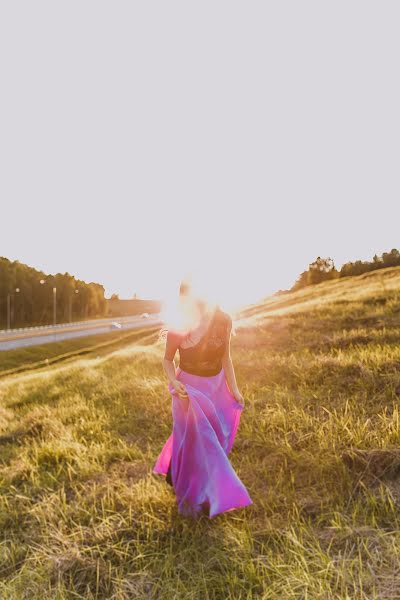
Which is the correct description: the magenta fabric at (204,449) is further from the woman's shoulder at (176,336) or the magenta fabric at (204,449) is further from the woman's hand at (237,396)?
the woman's shoulder at (176,336)

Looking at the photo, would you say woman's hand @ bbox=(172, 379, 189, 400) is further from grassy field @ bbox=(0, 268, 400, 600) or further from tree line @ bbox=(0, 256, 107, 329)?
tree line @ bbox=(0, 256, 107, 329)

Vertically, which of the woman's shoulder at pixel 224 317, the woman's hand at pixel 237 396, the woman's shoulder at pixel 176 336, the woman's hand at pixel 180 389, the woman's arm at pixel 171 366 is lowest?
the woman's hand at pixel 237 396

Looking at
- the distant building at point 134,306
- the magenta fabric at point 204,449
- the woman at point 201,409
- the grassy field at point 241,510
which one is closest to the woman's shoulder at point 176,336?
the woman at point 201,409

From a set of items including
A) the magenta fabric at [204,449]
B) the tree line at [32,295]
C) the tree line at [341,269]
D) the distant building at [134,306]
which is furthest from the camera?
the distant building at [134,306]

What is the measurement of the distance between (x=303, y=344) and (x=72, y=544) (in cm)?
639

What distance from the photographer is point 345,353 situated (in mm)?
7949

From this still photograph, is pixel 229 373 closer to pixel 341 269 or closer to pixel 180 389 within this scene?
pixel 180 389

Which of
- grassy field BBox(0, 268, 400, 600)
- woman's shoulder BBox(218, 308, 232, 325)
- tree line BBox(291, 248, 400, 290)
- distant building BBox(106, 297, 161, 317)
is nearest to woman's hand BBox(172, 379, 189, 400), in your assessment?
woman's shoulder BBox(218, 308, 232, 325)

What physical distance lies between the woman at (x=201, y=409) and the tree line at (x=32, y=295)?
73009 mm

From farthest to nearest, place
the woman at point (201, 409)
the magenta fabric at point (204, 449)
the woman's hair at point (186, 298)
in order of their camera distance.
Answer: the woman's hair at point (186, 298), the woman at point (201, 409), the magenta fabric at point (204, 449)

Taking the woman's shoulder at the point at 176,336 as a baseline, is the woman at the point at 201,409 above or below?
below

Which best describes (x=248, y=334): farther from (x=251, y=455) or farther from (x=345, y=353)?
(x=251, y=455)

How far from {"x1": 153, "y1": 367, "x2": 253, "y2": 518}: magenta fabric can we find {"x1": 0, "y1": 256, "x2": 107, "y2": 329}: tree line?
240 ft

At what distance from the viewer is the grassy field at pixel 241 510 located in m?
3.10
